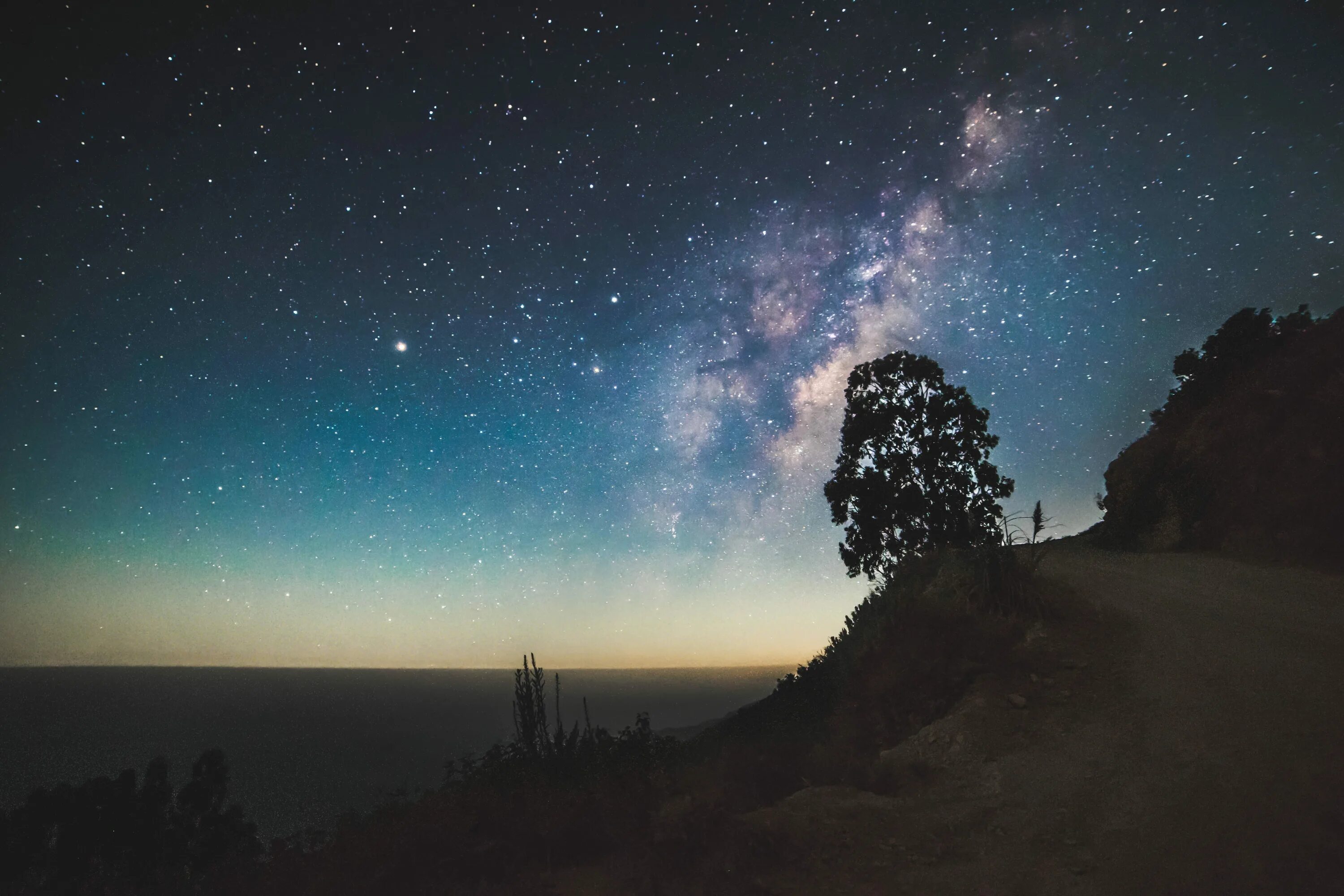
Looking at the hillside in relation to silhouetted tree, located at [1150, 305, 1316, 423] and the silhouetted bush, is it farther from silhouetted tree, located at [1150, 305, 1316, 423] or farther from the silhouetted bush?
the silhouetted bush

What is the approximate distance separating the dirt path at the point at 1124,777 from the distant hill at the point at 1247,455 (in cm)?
421

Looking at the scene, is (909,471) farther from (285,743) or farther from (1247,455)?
(285,743)

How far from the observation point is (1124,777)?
583 centimetres

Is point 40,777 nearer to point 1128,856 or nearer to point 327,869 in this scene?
point 327,869

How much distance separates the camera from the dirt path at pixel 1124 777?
4457mm

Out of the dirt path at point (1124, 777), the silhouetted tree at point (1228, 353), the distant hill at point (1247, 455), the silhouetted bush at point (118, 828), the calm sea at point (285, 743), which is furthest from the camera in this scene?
the calm sea at point (285, 743)

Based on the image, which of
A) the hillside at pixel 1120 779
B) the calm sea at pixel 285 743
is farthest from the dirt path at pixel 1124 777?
the calm sea at pixel 285 743

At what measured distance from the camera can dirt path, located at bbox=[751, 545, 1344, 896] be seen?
14.6 feet

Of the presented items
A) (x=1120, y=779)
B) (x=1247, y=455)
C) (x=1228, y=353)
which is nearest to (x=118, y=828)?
(x=1120, y=779)

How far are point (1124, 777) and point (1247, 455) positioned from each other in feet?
49.1

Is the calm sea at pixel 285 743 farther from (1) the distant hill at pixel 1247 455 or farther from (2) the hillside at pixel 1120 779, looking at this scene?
(1) the distant hill at pixel 1247 455

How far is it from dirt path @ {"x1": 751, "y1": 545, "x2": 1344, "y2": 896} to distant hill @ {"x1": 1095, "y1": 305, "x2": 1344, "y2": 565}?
4.21 m

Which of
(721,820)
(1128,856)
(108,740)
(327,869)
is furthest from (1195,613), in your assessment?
(108,740)

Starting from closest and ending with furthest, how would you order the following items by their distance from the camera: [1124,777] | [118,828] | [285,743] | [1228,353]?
[1124,777], [1228,353], [118,828], [285,743]
